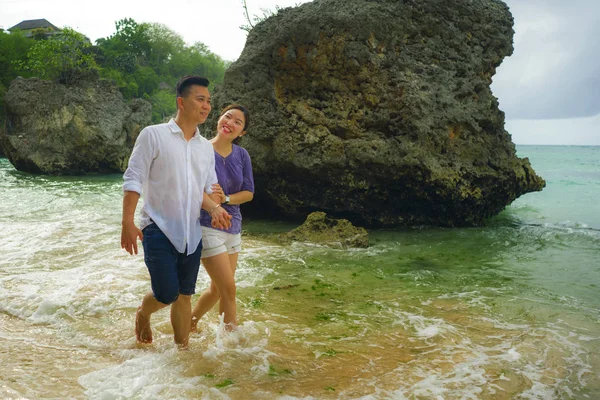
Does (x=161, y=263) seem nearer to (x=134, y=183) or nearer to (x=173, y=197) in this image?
(x=173, y=197)

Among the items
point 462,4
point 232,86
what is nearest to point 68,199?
point 232,86

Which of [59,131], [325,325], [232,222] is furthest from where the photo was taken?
[59,131]

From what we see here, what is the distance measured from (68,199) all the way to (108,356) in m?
11.6

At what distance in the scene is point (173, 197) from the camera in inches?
134

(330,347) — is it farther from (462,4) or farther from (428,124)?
(462,4)

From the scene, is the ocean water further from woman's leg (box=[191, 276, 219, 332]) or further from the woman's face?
the woman's face

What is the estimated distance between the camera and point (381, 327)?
4668 mm

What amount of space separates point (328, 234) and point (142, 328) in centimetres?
503

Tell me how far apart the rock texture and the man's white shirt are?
5.04m

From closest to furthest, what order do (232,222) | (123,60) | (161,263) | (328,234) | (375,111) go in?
(161,263), (232,222), (328,234), (375,111), (123,60)

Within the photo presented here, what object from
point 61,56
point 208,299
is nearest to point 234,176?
point 208,299

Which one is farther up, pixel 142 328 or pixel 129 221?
pixel 129 221

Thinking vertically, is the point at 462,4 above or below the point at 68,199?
above

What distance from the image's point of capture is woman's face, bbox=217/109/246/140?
4.21 meters
